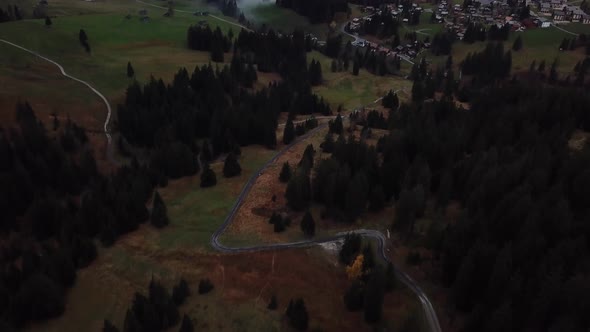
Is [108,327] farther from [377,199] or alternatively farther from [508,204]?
[508,204]

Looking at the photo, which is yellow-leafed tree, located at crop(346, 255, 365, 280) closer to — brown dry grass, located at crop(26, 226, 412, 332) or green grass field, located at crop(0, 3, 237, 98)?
brown dry grass, located at crop(26, 226, 412, 332)

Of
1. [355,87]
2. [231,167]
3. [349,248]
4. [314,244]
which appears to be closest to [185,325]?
[314,244]

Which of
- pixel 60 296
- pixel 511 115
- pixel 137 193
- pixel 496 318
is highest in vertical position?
pixel 511 115

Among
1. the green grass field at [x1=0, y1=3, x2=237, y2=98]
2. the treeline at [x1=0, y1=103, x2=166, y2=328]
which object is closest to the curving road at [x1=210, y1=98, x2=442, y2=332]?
the treeline at [x1=0, y1=103, x2=166, y2=328]

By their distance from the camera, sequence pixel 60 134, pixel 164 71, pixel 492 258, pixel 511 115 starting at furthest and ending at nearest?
pixel 164 71 < pixel 60 134 < pixel 511 115 < pixel 492 258

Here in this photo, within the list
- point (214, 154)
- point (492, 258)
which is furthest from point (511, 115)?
point (214, 154)

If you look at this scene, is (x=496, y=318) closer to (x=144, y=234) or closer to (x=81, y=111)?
(x=144, y=234)
